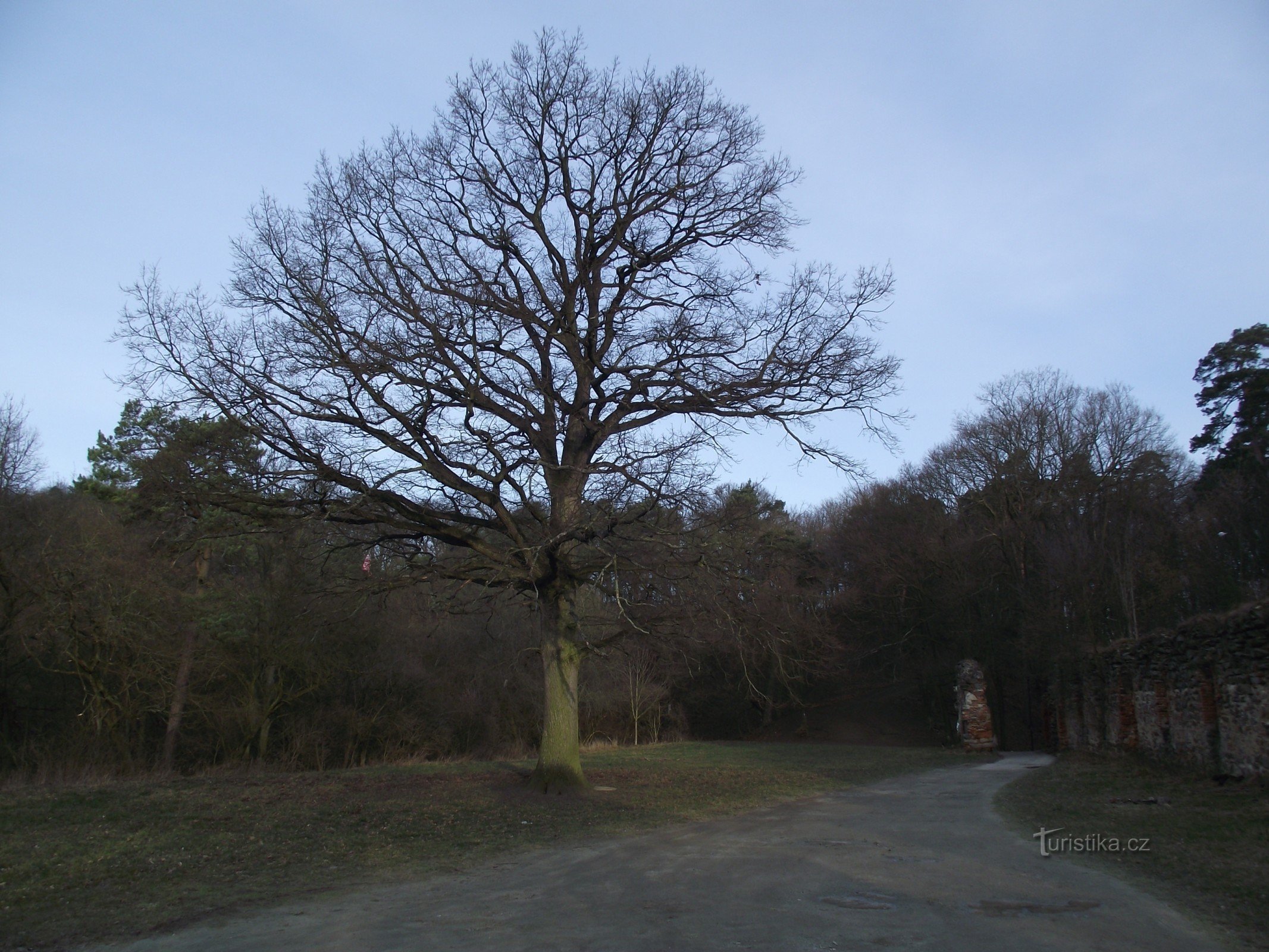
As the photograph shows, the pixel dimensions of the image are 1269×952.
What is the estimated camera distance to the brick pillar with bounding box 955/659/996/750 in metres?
28.2

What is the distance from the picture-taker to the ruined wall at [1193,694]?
36.7ft

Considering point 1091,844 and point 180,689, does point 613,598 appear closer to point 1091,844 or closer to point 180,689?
point 1091,844

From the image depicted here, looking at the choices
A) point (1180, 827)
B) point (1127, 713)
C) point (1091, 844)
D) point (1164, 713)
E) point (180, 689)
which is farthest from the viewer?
point (180, 689)

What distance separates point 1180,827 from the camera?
9250mm

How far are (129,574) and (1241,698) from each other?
65.3 feet

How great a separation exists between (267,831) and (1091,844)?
30.3 feet

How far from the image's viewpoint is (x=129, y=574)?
17.0 meters

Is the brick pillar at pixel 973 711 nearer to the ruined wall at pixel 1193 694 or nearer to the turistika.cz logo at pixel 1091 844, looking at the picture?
the ruined wall at pixel 1193 694

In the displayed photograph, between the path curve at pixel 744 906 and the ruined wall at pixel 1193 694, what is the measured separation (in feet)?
15.0

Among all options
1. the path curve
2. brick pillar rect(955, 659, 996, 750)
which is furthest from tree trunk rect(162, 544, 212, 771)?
brick pillar rect(955, 659, 996, 750)

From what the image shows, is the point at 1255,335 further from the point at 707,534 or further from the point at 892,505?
the point at 707,534

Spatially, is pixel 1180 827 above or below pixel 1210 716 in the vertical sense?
below

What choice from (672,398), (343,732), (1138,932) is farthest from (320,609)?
(1138,932)

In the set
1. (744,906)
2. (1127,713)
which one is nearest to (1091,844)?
(744,906)
